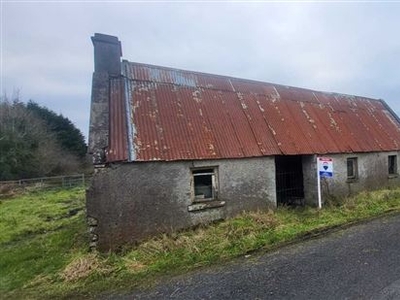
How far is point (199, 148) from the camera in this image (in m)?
9.71

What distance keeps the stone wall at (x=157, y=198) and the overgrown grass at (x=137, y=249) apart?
39 cm

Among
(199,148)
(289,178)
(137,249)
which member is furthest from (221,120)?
(137,249)

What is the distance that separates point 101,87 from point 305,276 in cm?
750

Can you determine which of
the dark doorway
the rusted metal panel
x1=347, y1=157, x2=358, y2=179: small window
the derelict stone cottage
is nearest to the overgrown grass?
the derelict stone cottage

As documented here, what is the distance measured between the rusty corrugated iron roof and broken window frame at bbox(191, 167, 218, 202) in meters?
0.47

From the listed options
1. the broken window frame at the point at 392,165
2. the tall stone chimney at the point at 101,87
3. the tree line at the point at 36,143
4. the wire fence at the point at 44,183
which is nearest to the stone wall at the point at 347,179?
the broken window frame at the point at 392,165

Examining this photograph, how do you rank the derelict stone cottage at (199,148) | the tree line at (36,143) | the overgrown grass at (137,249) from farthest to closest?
the tree line at (36,143), the derelict stone cottage at (199,148), the overgrown grass at (137,249)

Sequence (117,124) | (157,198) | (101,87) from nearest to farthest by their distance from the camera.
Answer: (157,198) → (117,124) → (101,87)

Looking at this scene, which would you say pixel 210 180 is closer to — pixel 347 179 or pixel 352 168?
pixel 347 179

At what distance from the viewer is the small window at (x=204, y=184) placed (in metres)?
9.62

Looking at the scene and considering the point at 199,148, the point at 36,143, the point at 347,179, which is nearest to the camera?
the point at 199,148

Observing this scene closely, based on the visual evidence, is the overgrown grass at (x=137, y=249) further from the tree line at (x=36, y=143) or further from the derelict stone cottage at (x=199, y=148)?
the tree line at (x=36, y=143)

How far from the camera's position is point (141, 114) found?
384 inches

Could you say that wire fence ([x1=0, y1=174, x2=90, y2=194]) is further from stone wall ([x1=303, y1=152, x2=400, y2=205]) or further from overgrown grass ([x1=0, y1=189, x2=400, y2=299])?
stone wall ([x1=303, y1=152, x2=400, y2=205])
